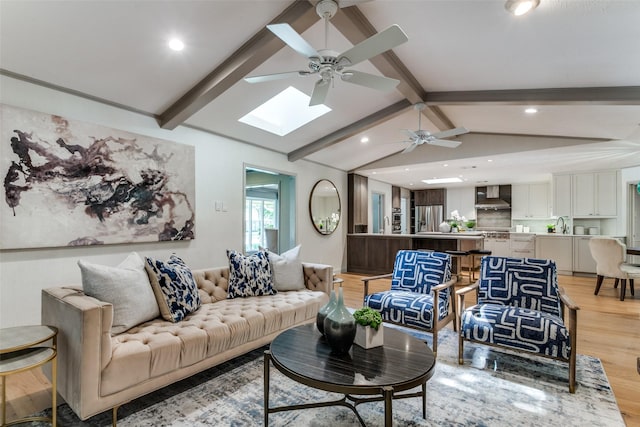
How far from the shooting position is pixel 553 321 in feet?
7.70

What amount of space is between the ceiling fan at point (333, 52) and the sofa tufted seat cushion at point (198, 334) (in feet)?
6.32

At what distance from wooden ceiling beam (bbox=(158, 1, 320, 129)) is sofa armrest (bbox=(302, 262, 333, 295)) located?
2.18 metres

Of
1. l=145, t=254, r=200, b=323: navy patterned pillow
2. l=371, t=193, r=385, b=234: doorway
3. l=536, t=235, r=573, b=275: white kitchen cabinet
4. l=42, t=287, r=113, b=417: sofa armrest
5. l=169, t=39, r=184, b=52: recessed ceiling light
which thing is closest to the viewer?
l=42, t=287, r=113, b=417: sofa armrest

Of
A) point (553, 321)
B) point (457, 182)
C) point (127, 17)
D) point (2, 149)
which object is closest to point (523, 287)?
point (553, 321)

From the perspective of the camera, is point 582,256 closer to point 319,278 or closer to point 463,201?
point 463,201

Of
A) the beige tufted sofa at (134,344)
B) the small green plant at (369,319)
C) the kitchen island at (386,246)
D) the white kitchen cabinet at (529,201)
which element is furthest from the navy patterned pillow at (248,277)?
the white kitchen cabinet at (529,201)

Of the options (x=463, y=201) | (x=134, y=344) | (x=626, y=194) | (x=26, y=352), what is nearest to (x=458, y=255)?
(x=626, y=194)

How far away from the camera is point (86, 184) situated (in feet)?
9.89

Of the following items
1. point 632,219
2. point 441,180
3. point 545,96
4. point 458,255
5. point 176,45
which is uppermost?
point 176,45

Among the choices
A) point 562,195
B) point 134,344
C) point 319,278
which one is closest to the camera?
point 134,344

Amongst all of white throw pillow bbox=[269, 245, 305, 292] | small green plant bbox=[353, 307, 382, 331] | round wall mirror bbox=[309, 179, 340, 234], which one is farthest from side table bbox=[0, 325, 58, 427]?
round wall mirror bbox=[309, 179, 340, 234]

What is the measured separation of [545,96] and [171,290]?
4.30 m

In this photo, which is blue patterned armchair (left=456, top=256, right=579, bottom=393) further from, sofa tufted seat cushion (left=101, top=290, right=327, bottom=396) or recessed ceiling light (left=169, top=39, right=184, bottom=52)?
recessed ceiling light (left=169, top=39, right=184, bottom=52)

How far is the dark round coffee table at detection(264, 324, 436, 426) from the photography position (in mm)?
1482
